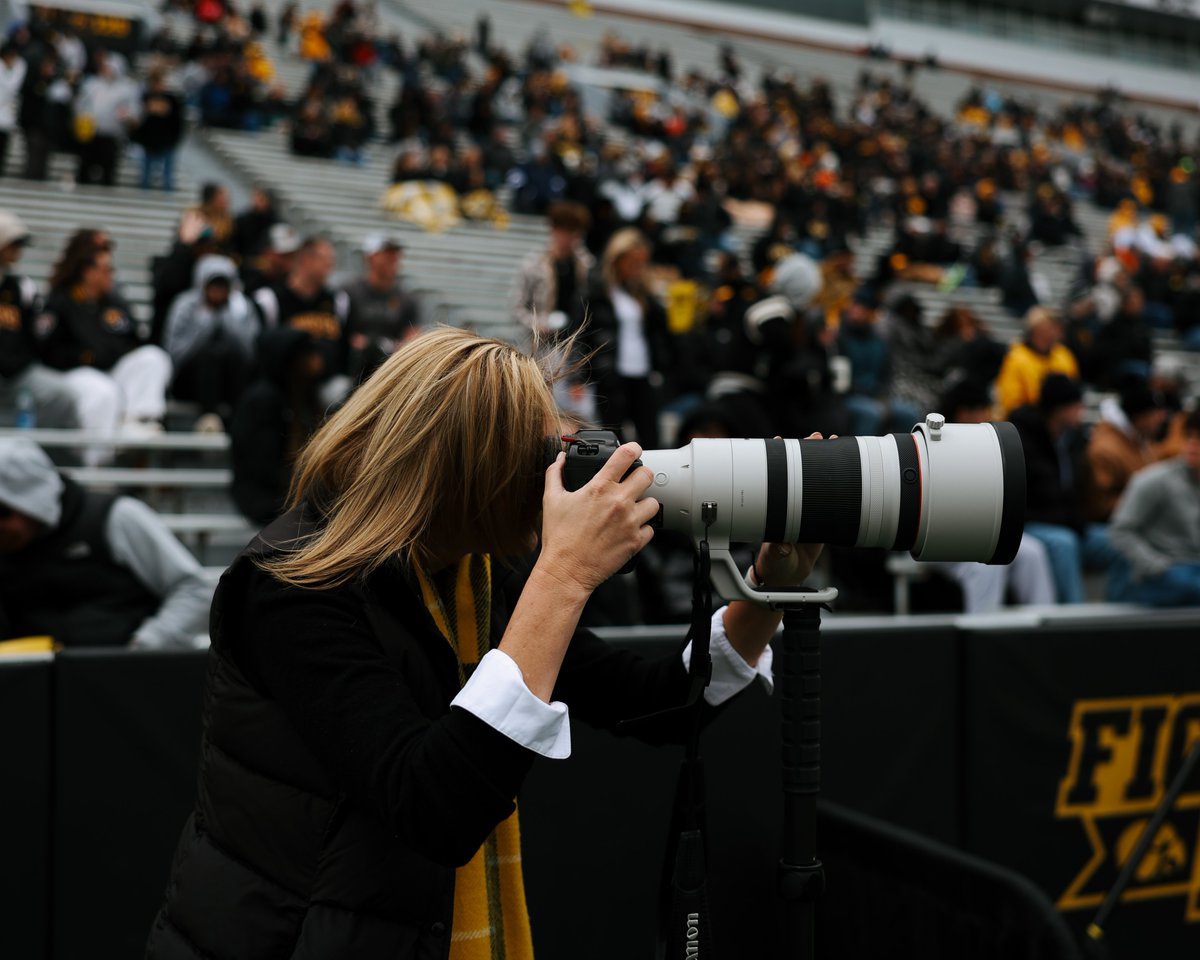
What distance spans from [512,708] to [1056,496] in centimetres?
550

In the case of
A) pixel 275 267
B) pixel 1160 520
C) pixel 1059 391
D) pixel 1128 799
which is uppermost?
pixel 275 267

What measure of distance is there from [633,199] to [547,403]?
13868mm

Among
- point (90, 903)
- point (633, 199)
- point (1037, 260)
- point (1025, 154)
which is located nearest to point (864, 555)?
point (90, 903)

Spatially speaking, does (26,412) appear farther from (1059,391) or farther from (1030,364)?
(1030,364)

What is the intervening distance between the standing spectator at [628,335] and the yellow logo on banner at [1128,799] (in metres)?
3.33

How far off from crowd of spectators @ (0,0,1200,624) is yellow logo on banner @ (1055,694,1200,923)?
1600mm

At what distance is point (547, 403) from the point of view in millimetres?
1650

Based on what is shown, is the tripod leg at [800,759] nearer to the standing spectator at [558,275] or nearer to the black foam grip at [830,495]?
the black foam grip at [830,495]

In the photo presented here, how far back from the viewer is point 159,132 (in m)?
12.7

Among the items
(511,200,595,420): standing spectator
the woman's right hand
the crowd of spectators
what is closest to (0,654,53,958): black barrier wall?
the crowd of spectators

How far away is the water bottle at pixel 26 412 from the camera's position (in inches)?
251

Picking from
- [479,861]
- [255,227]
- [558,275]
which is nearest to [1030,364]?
[558,275]

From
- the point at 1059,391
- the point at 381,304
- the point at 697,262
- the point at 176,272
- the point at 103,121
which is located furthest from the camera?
the point at 697,262

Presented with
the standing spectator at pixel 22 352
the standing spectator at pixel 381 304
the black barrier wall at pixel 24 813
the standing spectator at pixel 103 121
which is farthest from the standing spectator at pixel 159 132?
the black barrier wall at pixel 24 813
